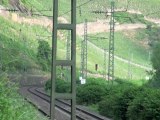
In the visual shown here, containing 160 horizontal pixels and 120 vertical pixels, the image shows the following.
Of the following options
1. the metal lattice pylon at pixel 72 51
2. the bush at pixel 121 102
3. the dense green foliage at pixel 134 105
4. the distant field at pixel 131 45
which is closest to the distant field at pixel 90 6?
the distant field at pixel 131 45

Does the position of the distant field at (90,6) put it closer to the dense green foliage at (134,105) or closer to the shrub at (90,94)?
the shrub at (90,94)

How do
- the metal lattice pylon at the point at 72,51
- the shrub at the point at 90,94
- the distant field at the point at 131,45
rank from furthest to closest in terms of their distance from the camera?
the distant field at the point at 131,45
the shrub at the point at 90,94
the metal lattice pylon at the point at 72,51

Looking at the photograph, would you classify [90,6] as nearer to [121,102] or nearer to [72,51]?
[121,102]

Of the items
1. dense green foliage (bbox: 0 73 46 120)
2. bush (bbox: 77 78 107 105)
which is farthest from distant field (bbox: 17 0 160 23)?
dense green foliage (bbox: 0 73 46 120)

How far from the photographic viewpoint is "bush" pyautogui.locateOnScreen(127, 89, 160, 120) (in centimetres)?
2403

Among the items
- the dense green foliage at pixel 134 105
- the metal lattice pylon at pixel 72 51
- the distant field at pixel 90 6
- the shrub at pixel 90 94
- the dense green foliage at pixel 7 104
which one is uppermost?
the distant field at pixel 90 6

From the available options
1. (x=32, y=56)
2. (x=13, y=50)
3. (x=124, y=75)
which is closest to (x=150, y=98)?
(x=13, y=50)

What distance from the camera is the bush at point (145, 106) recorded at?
2403cm

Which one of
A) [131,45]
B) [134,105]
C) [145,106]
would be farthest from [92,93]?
[131,45]

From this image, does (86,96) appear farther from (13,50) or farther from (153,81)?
(13,50)

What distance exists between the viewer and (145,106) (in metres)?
24.8

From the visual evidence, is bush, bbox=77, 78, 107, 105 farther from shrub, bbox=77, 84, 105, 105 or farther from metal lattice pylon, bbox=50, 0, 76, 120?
metal lattice pylon, bbox=50, 0, 76, 120

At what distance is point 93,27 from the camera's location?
16600cm

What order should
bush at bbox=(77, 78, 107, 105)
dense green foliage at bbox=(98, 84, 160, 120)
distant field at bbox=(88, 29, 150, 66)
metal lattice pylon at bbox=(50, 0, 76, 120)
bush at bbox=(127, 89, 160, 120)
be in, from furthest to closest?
distant field at bbox=(88, 29, 150, 66) → bush at bbox=(77, 78, 107, 105) → dense green foliage at bbox=(98, 84, 160, 120) → bush at bbox=(127, 89, 160, 120) → metal lattice pylon at bbox=(50, 0, 76, 120)
